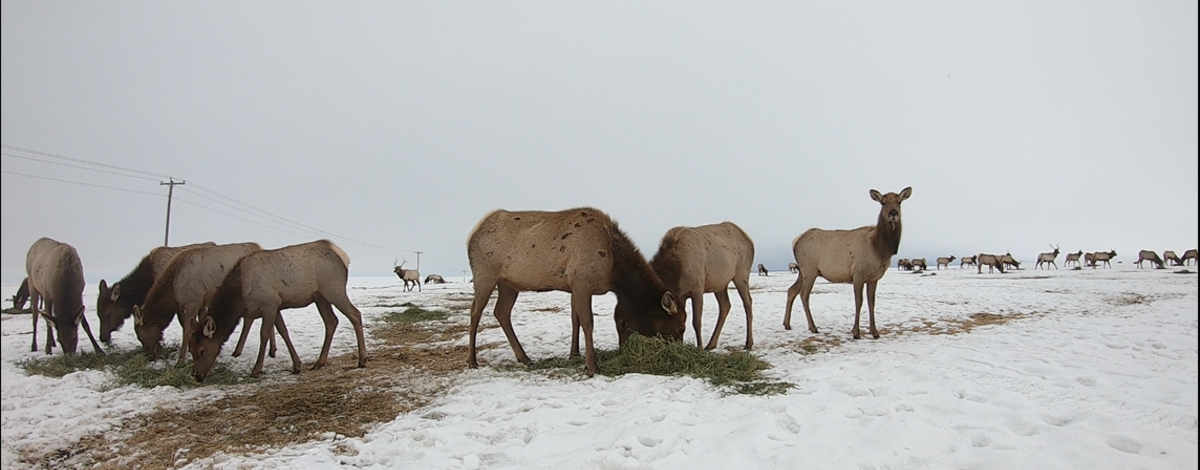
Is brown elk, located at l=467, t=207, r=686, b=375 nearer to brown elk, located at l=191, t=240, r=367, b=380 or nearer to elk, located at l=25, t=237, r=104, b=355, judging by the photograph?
brown elk, located at l=191, t=240, r=367, b=380

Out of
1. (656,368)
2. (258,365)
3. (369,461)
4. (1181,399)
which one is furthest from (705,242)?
(258,365)

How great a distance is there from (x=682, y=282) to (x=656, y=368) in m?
2.07

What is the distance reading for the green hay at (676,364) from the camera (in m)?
6.23

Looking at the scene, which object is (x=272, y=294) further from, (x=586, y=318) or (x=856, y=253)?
(x=856, y=253)

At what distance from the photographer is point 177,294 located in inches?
337

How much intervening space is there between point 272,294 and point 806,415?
23.8 ft

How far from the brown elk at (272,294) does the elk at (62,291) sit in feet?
7.77

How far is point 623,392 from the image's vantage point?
572 centimetres

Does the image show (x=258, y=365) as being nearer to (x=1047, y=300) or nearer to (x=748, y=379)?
(x=748, y=379)

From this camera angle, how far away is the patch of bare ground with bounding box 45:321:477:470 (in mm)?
4371

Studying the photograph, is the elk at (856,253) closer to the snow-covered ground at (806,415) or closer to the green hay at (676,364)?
the snow-covered ground at (806,415)

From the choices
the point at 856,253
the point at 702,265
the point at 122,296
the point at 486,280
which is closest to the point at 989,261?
the point at 856,253

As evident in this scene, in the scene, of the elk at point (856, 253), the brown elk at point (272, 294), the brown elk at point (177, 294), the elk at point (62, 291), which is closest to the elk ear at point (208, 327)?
the brown elk at point (272, 294)

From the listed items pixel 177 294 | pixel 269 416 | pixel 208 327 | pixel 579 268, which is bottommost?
pixel 269 416
